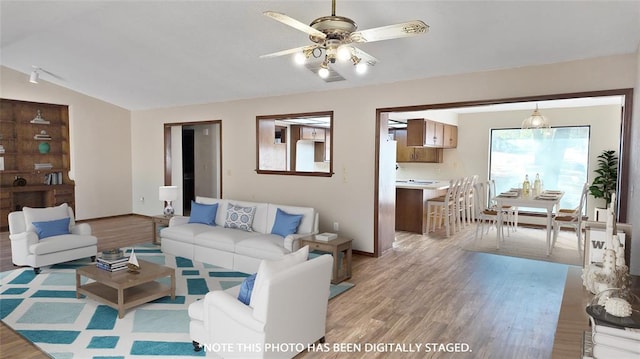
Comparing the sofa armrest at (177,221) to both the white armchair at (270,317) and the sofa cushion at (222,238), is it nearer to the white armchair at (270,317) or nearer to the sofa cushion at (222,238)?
the sofa cushion at (222,238)

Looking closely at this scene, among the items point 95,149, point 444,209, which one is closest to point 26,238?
point 95,149

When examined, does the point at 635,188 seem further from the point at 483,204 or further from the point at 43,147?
the point at 43,147

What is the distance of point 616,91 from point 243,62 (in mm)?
4389

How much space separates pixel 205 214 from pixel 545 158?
7167mm

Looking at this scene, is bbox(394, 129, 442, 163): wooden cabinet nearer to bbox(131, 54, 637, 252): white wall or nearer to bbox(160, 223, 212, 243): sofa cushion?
bbox(131, 54, 637, 252): white wall

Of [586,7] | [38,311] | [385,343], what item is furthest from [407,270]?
[38,311]

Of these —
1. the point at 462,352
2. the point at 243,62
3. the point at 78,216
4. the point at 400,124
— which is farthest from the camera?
the point at 400,124

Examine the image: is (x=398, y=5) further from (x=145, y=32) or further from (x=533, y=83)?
(x=145, y=32)

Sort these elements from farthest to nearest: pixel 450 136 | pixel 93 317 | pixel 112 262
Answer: pixel 450 136 → pixel 112 262 → pixel 93 317

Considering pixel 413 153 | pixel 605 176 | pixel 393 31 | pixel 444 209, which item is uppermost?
pixel 393 31

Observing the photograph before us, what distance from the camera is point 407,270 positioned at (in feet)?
16.6

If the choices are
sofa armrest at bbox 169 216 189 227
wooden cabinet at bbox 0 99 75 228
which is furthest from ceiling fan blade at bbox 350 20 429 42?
wooden cabinet at bbox 0 99 75 228

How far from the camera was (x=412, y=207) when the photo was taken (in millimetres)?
7520

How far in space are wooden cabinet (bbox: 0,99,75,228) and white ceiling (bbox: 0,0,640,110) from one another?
118 cm
